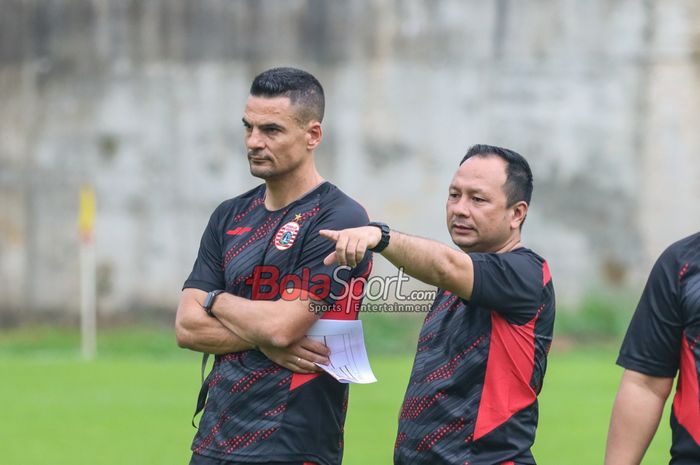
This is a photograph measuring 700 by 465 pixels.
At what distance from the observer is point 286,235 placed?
4512 mm

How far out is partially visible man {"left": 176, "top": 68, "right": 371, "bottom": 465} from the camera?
4.36m

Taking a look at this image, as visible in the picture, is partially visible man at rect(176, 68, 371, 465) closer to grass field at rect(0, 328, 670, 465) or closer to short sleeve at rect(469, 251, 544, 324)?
short sleeve at rect(469, 251, 544, 324)

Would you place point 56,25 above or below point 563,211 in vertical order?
above

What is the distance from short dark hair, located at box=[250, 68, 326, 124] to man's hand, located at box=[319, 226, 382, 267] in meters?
1.10

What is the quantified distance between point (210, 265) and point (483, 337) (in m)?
1.23

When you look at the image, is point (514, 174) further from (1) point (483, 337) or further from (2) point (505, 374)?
(2) point (505, 374)

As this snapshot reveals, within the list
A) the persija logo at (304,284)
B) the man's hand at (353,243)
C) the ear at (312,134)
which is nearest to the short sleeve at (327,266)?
the persija logo at (304,284)

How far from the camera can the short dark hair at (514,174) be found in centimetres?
419

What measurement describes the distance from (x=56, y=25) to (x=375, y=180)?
5487mm

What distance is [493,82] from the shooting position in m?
17.4

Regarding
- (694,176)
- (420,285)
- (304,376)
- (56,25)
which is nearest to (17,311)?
(56,25)

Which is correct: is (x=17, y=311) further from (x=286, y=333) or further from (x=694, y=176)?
(x=286, y=333)

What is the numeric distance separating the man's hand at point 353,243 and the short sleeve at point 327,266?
0.75 m

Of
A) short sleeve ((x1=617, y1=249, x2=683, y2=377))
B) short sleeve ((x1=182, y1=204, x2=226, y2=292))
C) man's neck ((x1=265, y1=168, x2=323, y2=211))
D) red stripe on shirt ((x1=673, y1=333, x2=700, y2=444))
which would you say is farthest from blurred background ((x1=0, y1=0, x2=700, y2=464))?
red stripe on shirt ((x1=673, y1=333, x2=700, y2=444))
